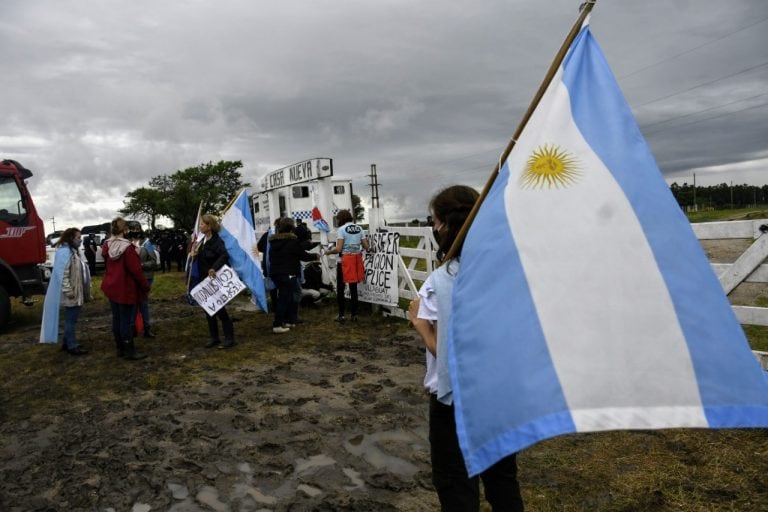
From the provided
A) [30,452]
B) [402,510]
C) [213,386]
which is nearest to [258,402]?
[213,386]

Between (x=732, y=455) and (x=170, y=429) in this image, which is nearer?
(x=732, y=455)

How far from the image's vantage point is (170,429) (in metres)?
4.73

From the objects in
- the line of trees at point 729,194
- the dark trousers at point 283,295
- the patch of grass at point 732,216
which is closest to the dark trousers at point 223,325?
the dark trousers at point 283,295

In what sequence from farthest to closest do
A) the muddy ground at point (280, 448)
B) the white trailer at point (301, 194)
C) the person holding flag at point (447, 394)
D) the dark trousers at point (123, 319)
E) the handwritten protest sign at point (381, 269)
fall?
the white trailer at point (301, 194)
the handwritten protest sign at point (381, 269)
the dark trousers at point (123, 319)
the muddy ground at point (280, 448)
the person holding flag at point (447, 394)

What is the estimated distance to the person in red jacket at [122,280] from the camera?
7000 millimetres

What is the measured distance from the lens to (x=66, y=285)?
741 centimetres

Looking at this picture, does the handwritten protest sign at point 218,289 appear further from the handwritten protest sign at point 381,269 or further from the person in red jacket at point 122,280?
the handwritten protest sign at point 381,269

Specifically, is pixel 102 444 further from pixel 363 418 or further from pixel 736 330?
pixel 736 330

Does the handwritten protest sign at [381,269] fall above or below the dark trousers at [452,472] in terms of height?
above

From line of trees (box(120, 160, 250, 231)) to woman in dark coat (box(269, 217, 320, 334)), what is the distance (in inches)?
2047

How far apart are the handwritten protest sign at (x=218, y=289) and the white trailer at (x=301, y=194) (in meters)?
4.17

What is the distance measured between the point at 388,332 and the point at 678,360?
675cm

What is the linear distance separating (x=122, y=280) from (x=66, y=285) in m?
0.98

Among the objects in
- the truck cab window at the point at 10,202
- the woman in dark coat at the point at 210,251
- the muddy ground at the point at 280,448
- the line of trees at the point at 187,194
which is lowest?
the muddy ground at the point at 280,448
